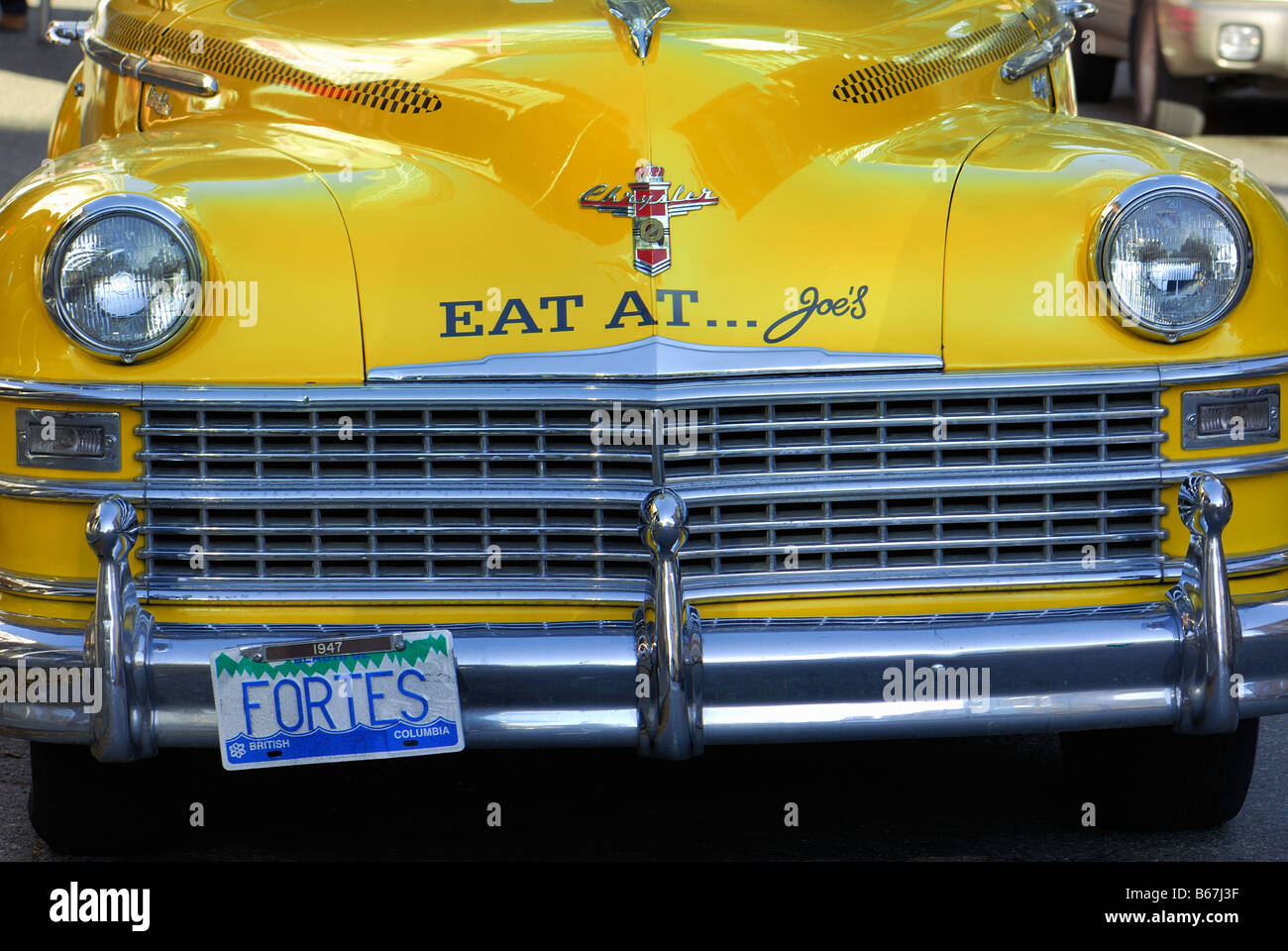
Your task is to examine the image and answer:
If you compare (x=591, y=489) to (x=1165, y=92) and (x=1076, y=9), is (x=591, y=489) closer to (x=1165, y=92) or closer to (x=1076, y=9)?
(x=1076, y=9)

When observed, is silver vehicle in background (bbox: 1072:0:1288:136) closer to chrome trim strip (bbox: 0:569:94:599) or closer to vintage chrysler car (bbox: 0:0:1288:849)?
vintage chrysler car (bbox: 0:0:1288:849)

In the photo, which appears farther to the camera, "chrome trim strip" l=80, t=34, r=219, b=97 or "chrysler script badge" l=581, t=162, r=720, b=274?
"chrome trim strip" l=80, t=34, r=219, b=97

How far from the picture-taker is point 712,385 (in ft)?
9.44

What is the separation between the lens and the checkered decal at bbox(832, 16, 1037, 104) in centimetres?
346

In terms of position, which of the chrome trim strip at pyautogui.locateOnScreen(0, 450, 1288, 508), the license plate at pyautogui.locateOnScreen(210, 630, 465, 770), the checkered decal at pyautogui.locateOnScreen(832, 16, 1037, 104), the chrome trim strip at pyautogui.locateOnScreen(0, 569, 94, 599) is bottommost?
the license plate at pyautogui.locateOnScreen(210, 630, 465, 770)

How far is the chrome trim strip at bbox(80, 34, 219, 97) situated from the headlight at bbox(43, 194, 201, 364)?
2.77ft

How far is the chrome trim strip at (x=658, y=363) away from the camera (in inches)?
113

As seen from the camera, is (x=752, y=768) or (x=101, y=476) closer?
(x=101, y=476)

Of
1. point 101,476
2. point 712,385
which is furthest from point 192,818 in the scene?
point 712,385

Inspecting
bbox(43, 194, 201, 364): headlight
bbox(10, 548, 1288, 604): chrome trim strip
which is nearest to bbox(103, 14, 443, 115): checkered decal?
bbox(43, 194, 201, 364): headlight

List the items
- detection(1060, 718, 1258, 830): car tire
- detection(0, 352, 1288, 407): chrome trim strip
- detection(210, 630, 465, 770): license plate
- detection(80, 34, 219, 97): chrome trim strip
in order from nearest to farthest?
detection(210, 630, 465, 770): license plate
detection(0, 352, 1288, 407): chrome trim strip
detection(1060, 718, 1258, 830): car tire
detection(80, 34, 219, 97): chrome trim strip

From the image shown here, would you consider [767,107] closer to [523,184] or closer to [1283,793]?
[523,184]
